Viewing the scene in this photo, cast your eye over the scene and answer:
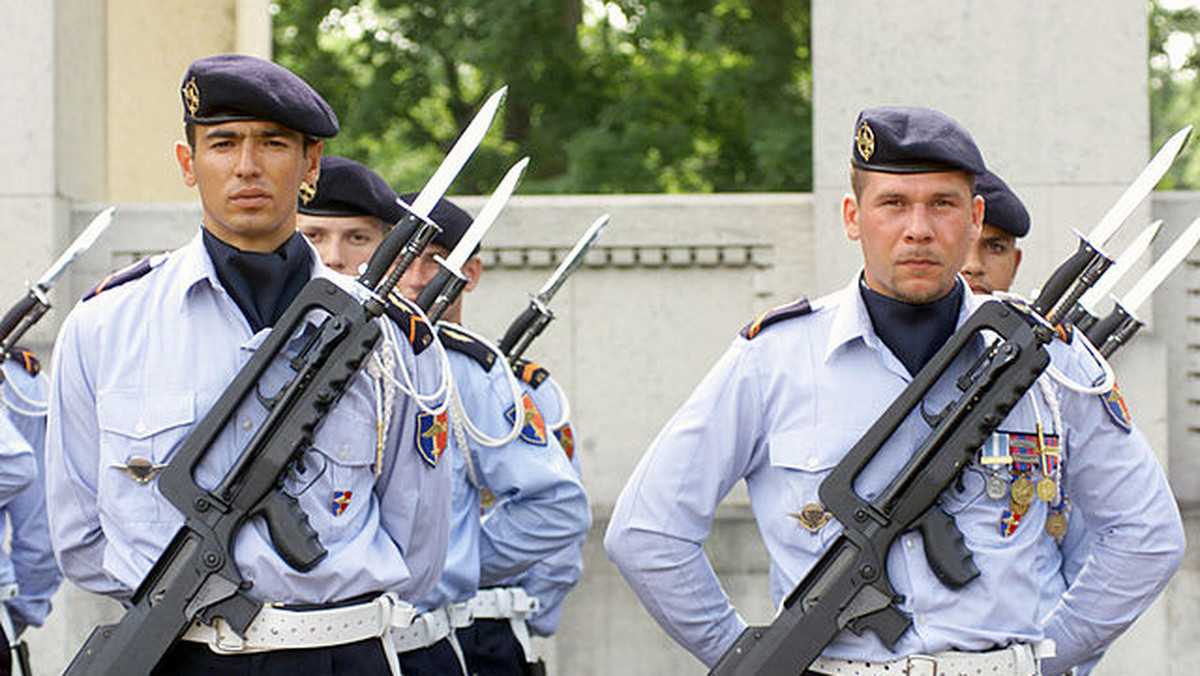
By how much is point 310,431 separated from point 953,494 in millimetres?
1231

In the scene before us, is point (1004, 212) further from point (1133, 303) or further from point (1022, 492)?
point (1022, 492)

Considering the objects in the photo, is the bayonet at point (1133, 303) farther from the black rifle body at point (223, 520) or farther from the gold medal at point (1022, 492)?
the black rifle body at point (223, 520)

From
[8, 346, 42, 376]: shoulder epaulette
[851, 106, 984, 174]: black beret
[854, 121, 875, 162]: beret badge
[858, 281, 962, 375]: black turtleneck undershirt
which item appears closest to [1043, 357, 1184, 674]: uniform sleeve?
[858, 281, 962, 375]: black turtleneck undershirt

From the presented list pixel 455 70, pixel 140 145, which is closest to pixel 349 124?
pixel 455 70

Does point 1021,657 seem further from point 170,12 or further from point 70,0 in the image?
point 170,12

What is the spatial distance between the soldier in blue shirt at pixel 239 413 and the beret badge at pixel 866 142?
984 millimetres

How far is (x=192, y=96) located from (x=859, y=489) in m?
1.51

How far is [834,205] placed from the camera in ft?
27.4

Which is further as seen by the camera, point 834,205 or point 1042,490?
point 834,205

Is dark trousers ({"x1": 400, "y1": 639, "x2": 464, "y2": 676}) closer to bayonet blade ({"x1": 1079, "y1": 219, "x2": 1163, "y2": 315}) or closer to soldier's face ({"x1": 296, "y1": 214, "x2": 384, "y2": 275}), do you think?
soldier's face ({"x1": 296, "y1": 214, "x2": 384, "y2": 275})

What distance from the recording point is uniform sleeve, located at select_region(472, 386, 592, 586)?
5.43 meters

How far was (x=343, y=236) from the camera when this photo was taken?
17.3ft

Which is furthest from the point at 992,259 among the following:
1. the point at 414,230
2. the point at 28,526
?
the point at 28,526

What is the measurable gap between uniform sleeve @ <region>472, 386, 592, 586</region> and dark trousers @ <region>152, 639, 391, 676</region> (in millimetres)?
1830
